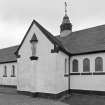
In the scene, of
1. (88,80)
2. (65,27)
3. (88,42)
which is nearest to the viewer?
(88,80)

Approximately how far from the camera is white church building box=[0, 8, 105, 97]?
1534cm

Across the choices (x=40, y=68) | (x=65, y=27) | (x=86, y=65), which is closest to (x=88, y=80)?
(x=86, y=65)

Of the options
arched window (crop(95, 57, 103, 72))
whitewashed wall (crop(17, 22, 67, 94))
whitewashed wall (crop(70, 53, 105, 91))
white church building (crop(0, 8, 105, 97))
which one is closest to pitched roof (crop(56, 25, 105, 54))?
white church building (crop(0, 8, 105, 97))

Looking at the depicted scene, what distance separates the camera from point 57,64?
49.6ft

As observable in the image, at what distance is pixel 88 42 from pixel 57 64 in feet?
19.0

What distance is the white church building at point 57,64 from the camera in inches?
604

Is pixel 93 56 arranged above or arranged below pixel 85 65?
above

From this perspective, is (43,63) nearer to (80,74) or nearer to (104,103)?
(80,74)

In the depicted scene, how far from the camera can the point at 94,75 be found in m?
15.9

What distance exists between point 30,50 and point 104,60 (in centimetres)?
883

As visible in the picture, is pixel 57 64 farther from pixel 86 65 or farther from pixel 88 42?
pixel 88 42

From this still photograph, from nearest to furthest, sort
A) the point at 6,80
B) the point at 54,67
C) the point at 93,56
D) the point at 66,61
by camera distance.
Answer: the point at 54,67, the point at 93,56, the point at 66,61, the point at 6,80

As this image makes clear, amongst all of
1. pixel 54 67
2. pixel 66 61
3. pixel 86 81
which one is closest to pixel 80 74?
pixel 86 81

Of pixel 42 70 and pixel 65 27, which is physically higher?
pixel 65 27
